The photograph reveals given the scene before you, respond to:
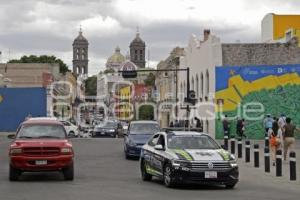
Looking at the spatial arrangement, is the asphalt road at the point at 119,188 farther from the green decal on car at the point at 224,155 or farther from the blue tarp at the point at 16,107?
the blue tarp at the point at 16,107

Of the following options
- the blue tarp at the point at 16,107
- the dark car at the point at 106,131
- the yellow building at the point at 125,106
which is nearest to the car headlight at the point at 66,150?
the dark car at the point at 106,131

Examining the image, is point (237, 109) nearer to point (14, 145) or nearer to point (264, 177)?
point (264, 177)

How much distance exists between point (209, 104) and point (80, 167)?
94.2 feet

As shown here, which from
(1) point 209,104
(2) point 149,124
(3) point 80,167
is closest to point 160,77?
(1) point 209,104

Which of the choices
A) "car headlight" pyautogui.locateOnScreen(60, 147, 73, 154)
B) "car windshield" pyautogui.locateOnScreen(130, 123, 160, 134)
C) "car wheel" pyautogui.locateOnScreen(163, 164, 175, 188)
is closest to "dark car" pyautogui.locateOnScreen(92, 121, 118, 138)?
"car windshield" pyautogui.locateOnScreen(130, 123, 160, 134)

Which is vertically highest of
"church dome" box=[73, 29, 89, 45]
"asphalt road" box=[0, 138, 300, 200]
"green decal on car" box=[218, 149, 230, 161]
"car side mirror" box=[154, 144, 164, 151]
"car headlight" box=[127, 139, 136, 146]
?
"church dome" box=[73, 29, 89, 45]

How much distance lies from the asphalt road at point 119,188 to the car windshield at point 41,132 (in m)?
1.24

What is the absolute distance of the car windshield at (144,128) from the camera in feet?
97.5

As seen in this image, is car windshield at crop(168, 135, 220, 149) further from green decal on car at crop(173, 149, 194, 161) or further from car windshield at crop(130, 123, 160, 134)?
car windshield at crop(130, 123, 160, 134)

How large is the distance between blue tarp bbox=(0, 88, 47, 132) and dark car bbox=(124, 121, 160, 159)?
3567 centimetres

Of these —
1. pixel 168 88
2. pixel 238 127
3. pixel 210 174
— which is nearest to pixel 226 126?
pixel 238 127

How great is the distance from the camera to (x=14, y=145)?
1869cm

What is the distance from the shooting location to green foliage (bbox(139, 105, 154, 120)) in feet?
320

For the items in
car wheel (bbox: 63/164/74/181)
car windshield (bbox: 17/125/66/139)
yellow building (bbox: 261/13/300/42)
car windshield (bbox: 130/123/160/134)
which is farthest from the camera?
yellow building (bbox: 261/13/300/42)
